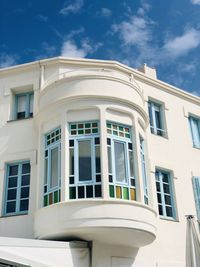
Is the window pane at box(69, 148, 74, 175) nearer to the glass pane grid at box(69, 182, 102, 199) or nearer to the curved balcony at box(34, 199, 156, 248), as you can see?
the glass pane grid at box(69, 182, 102, 199)

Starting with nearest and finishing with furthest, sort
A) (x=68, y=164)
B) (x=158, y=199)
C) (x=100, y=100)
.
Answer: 1. (x=68, y=164)
2. (x=100, y=100)
3. (x=158, y=199)

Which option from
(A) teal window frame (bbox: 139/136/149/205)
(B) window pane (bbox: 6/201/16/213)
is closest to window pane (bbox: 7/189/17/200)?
(B) window pane (bbox: 6/201/16/213)

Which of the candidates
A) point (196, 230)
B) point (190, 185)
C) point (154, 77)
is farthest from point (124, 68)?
point (196, 230)

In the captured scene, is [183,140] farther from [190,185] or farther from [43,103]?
[43,103]

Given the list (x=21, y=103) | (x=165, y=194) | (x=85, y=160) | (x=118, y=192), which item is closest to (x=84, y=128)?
(x=85, y=160)

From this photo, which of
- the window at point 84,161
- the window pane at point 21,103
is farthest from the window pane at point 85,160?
the window pane at point 21,103

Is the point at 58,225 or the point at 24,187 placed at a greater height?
the point at 24,187

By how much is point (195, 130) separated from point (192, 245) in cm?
621

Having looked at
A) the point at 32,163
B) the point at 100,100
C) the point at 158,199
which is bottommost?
the point at 158,199

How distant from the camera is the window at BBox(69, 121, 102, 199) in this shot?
443 inches

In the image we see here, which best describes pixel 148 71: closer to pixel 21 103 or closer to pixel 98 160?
Answer: pixel 21 103

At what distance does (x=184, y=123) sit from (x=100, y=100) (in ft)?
19.2

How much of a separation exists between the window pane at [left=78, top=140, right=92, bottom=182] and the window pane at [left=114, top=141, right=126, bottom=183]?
0.86m

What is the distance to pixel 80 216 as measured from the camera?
10.8m
